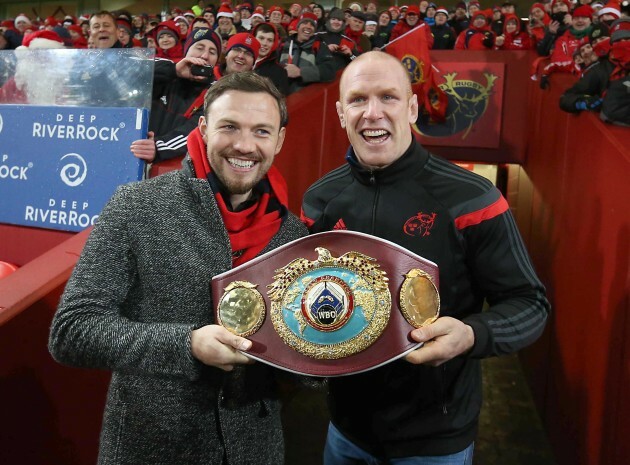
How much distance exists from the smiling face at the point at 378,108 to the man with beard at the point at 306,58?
312cm

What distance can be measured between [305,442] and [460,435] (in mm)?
1761

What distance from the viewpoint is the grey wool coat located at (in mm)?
1069

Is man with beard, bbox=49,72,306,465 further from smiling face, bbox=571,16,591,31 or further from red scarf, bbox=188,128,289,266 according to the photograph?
smiling face, bbox=571,16,591,31

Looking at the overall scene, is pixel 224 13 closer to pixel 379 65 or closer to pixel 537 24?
pixel 537 24

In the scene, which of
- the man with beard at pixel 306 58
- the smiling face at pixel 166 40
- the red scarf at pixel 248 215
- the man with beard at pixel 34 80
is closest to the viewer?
the red scarf at pixel 248 215

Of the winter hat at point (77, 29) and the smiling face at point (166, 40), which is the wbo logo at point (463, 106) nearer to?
the smiling face at point (166, 40)

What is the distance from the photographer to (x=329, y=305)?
1.14 meters

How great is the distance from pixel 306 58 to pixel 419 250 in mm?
4001

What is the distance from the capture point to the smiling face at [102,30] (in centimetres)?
358

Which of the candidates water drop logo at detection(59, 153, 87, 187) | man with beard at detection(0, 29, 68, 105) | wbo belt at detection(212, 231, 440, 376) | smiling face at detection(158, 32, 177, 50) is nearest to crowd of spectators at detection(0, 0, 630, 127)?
smiling face at detection(158, 32, 177, 50)

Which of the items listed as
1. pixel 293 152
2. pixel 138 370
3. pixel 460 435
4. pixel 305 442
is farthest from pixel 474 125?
pixel 138 370

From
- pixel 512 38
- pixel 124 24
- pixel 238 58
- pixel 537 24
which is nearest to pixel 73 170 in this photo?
pixel 238 58

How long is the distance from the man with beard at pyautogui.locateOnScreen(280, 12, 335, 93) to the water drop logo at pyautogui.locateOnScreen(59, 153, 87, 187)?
7.41ft

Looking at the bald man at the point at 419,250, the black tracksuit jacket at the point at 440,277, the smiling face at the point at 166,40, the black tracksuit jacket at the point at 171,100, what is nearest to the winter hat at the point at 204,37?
the black tracksuit jacket at the point at 171,100
